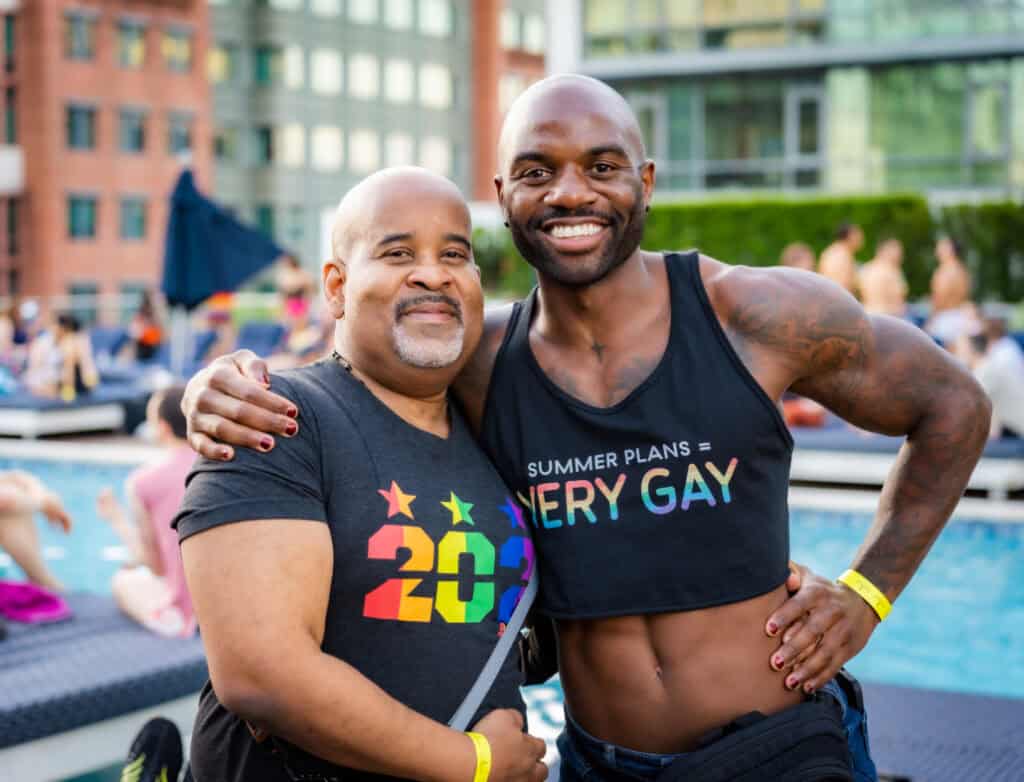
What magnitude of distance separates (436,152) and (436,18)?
7369 mm

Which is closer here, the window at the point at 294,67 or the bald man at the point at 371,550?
the bald man at the point at 371,550

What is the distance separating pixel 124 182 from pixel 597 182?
47.8 metres

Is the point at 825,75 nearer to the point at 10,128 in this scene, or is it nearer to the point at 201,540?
the point at 201,540

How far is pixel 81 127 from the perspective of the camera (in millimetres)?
45969

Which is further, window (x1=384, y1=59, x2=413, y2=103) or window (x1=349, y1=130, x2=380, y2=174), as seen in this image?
window (x1=384, y1=59, x2=413, y2=103)

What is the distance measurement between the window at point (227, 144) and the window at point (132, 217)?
11924mm

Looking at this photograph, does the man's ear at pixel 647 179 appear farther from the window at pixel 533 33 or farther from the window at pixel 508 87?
the window at pixel 533 33

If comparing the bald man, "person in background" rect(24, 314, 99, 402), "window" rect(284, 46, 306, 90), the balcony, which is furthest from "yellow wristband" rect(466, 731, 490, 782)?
"window" rect(284, 46, 306, 90)

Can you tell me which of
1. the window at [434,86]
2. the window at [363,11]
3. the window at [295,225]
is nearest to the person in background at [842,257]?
the window at [295,225]

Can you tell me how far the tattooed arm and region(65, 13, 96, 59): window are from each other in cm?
4724

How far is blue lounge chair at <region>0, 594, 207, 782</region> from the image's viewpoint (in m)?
4.13

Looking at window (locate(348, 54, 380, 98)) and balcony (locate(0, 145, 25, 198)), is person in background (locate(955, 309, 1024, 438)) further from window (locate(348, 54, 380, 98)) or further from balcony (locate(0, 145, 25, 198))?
window (locate(348, 54, 380, 98))

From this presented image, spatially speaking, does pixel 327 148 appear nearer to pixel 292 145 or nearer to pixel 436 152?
pixel 292 145

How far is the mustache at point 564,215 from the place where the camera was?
2547 mm
